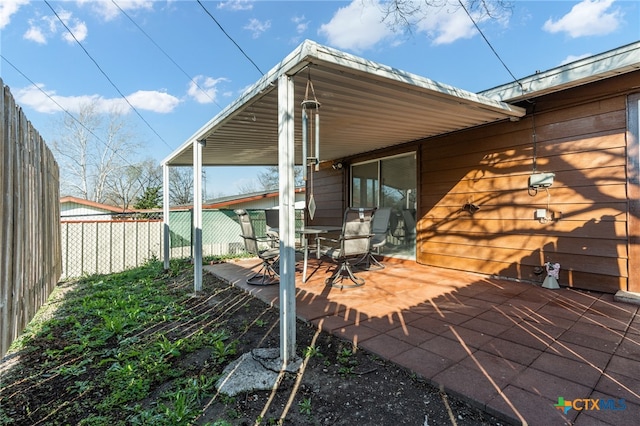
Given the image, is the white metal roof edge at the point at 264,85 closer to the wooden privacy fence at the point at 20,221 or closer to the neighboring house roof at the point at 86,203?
the wooden privacy fence at the point at 20,221

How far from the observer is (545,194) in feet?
11.8

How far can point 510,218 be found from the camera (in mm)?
3910

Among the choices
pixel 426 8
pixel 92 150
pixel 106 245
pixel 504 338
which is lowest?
pixel 504 338

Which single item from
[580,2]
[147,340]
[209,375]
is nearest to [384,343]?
[209,375]

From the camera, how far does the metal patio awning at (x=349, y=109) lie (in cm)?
219

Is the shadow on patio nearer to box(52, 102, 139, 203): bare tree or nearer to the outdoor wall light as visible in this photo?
the outdoor wall light

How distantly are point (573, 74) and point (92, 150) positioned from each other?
22.2 m

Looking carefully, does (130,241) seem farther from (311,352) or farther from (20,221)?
(311,352)

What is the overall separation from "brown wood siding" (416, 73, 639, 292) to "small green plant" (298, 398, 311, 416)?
3.41m

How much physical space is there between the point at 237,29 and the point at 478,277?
5.42m

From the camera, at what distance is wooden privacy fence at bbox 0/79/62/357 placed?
1.80 m

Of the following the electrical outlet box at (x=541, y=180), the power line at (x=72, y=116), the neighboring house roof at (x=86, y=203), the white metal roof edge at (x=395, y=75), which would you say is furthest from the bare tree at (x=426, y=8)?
the neighboring house roof at (x=86, y=203)

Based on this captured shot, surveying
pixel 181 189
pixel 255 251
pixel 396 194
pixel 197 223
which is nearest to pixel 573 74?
pixel 396 194

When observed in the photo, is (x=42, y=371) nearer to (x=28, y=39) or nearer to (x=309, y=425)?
(x=309, y=425)
